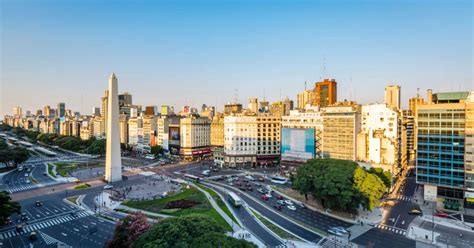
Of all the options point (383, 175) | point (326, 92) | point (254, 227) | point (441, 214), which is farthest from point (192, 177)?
point (326, 92)

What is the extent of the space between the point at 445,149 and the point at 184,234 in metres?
59.3

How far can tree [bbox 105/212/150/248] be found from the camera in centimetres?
3111

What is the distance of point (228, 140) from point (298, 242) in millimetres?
70590

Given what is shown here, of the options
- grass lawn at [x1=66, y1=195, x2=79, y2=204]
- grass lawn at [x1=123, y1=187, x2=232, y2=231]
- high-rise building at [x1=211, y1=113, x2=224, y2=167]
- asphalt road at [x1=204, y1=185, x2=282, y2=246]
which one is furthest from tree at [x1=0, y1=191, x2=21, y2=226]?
high-rise building at [x1=211, y1=113, x2=224, y2=167]

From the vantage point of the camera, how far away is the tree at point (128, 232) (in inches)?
1225

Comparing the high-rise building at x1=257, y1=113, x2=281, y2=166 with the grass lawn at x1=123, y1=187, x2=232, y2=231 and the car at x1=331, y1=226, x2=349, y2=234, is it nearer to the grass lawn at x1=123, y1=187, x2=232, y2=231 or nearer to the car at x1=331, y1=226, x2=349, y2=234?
the grass lawn at x1=123, y1=187, x2=232, y2=231

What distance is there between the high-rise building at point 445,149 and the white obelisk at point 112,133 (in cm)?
7305

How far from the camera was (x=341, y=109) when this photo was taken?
84.8m

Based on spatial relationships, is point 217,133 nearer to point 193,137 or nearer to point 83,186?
point 193,137

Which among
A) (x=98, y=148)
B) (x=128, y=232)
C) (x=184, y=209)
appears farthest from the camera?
(x=98, y=148)

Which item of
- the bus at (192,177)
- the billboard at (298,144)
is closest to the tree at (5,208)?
the bus at (192,177)

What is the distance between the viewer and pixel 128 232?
104 feet

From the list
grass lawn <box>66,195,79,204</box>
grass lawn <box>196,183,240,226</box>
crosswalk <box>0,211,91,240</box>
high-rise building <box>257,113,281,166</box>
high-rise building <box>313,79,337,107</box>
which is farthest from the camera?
high-rise building <box>313,79,337,107</box>

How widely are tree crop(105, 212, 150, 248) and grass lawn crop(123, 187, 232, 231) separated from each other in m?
17.5
